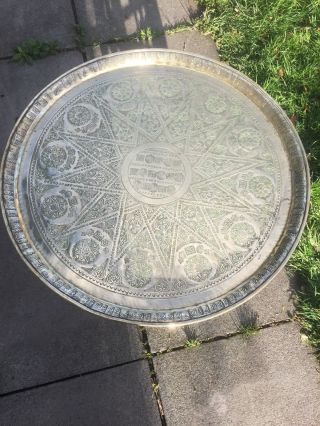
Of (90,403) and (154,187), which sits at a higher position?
(154,187)

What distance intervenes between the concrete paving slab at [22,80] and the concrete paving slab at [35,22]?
159mm

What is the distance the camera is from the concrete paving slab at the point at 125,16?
340 cm

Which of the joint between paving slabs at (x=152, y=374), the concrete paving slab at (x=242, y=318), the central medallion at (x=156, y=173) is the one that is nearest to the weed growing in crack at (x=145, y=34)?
the central medallion at (x=156, y=173)

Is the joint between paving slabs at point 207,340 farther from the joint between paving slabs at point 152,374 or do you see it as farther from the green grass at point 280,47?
the green grass at point 280,47

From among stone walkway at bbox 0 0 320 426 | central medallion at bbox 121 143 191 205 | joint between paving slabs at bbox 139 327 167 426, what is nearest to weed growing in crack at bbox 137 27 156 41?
central medallion at bbox 121 143 191 205

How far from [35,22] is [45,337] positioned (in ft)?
7.99

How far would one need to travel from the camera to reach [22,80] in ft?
10.3

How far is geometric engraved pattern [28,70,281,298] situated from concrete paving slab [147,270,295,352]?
0.69 meters

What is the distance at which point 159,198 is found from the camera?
2.22 metres

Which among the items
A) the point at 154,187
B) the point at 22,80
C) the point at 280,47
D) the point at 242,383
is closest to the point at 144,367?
the point at 242,383

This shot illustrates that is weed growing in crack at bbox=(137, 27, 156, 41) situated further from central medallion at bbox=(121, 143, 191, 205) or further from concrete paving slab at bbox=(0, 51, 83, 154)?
central medallion at bbox=(121, 143, 191, 205)

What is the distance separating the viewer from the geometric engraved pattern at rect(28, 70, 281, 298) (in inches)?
82.8

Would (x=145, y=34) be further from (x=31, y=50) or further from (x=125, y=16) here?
(x=31, y=50)

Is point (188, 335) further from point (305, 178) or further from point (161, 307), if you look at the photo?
point (305, 178)
